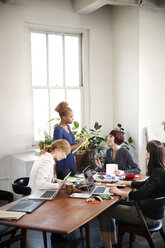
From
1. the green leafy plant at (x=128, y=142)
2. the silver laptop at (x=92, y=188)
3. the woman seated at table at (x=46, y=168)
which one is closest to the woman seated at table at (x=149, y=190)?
the silver laptop at (x=92, y=188)

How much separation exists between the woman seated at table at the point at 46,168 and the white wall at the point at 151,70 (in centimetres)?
264

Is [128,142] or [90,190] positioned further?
[128,142]

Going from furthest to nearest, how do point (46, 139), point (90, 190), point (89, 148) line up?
point (89, 148)
point (46, 139)
point (90, 190)

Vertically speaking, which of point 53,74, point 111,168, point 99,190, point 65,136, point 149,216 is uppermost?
point 53,74

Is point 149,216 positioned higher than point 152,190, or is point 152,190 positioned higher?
point 152,190

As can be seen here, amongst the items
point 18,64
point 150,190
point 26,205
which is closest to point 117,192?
point 150,190

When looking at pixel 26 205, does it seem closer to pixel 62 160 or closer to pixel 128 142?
pixel 62 160

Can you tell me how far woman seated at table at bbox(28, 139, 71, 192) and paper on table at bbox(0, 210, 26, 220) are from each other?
685 millimetres

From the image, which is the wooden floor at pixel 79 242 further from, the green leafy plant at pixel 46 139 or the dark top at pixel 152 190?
the green leafy plant at pixel 46 139

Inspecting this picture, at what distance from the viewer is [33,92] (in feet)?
18.9

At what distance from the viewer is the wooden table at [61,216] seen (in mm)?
2377

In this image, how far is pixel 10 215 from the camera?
101 inches

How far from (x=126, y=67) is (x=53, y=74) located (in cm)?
143

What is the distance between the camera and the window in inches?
228
